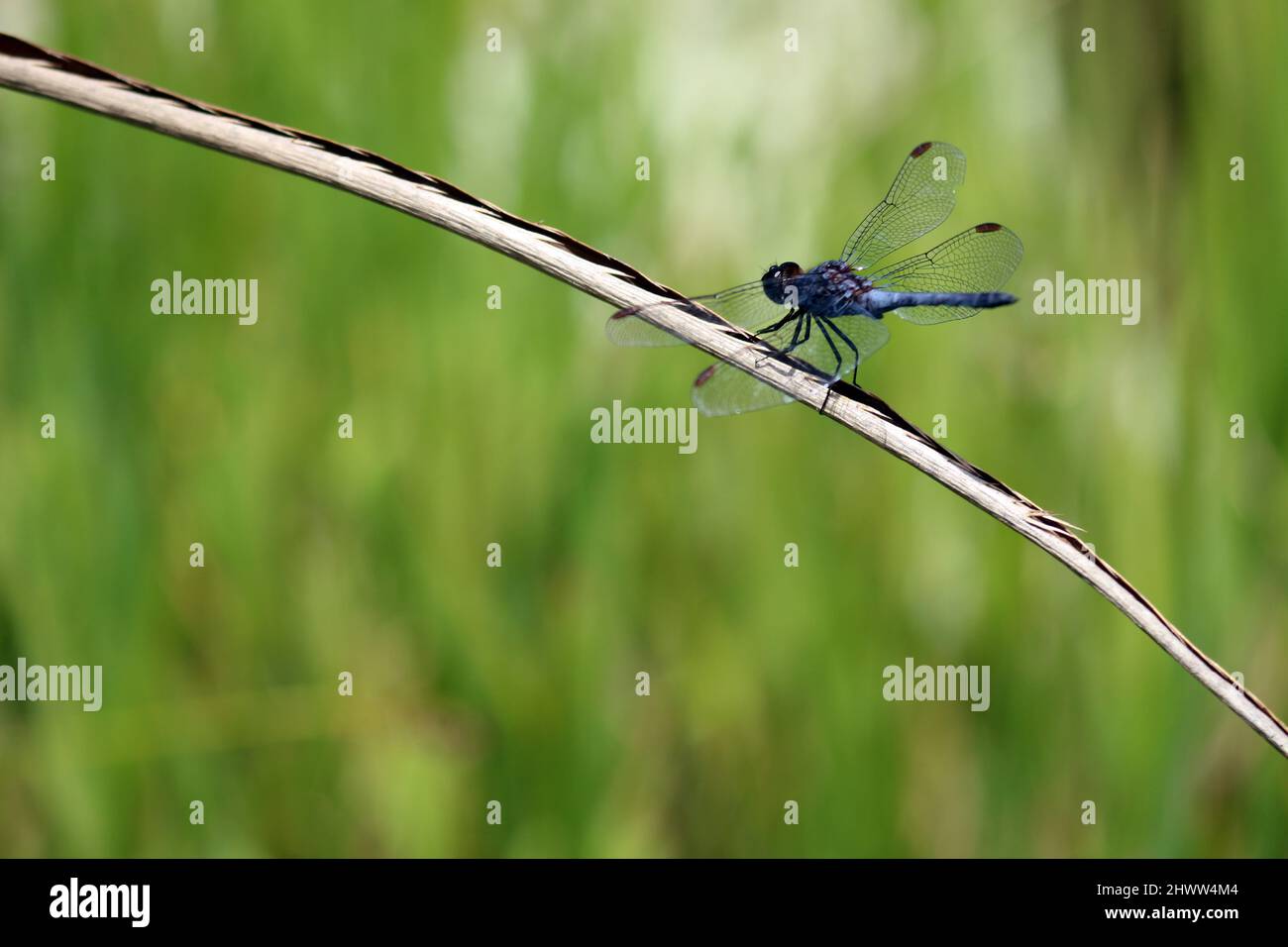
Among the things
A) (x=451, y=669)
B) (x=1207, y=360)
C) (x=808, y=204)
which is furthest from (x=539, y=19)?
(x=1207, y=360)

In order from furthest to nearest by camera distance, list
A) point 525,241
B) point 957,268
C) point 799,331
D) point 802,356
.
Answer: point 957,268 < point 799,331 < point 802,356 < point 525,241

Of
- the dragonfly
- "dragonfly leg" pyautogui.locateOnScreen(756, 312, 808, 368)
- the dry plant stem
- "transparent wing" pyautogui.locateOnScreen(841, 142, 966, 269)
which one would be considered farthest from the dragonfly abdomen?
the dry plant stem

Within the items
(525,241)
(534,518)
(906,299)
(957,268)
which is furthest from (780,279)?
(525,241)

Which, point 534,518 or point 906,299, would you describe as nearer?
point 906,299

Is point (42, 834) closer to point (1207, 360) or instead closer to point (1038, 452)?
point (1038, 452)

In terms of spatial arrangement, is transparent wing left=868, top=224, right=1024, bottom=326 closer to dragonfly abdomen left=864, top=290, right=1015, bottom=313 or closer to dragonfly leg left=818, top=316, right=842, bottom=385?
dragonfly abdomen left=864, top=290, right=1015, bottom=313

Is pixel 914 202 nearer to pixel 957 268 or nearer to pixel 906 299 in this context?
pixel 957 268
